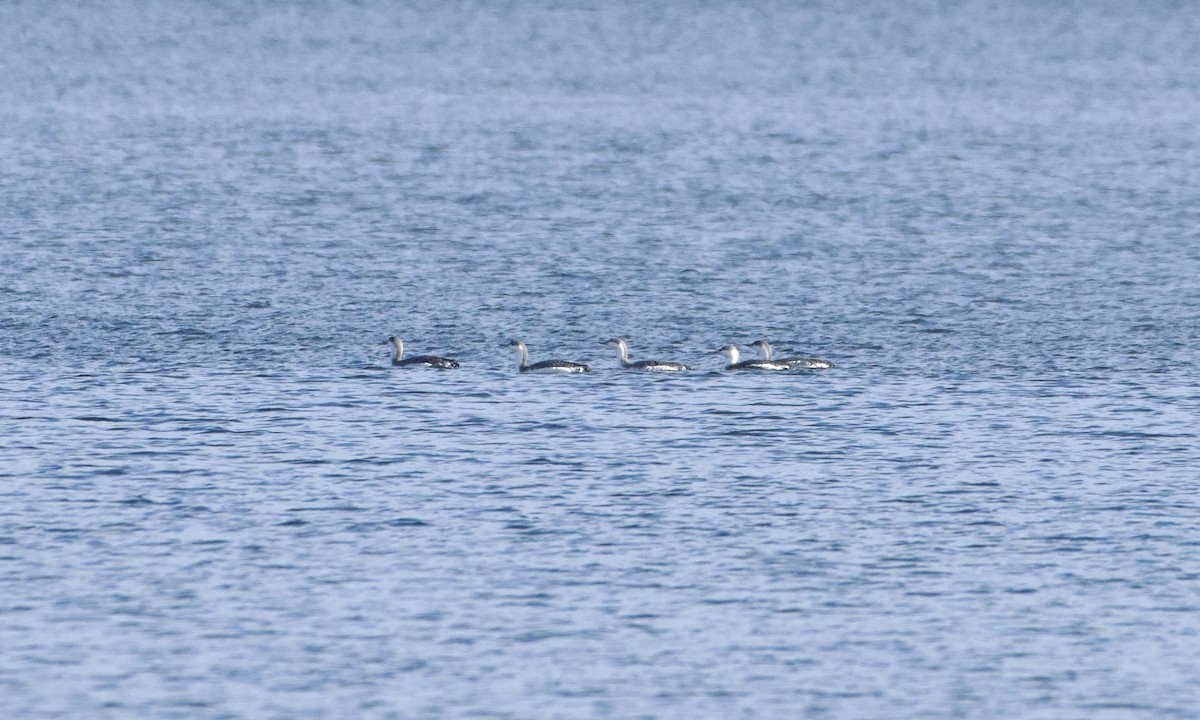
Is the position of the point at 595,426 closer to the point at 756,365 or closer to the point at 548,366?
the point at 548,366

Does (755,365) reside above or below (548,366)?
below

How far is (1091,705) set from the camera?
21.6 meters

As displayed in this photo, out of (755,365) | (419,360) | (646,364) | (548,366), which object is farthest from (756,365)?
(419,360)

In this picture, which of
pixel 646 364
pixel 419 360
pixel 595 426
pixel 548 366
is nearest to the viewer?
pixel 595 426

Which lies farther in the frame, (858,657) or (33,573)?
(33,573)

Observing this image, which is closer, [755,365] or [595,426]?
[595,426]

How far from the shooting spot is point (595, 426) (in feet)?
111

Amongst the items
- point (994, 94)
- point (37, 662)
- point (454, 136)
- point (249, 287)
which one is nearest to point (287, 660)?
point (37, 662)

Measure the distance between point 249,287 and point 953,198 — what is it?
24.1 meters

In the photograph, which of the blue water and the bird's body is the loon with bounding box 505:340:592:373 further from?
the bird's body

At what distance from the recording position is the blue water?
22.9 meters

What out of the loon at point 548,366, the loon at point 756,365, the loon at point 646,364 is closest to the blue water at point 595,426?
the loon at point 646,364

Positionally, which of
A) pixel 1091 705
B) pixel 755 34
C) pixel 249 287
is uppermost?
pixel 755 34

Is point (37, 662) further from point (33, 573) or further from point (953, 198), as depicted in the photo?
point (953, 198)
